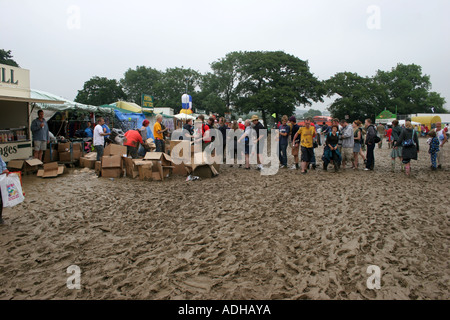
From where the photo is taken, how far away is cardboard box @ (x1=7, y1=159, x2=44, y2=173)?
9.11 metres

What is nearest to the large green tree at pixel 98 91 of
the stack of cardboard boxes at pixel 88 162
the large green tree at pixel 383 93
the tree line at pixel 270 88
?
the tree line at pixel 270 88

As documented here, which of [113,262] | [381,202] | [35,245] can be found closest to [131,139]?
[35,245]

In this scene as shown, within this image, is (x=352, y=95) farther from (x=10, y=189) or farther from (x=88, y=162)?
(x=10, y=189)

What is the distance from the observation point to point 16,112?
10.3 metres

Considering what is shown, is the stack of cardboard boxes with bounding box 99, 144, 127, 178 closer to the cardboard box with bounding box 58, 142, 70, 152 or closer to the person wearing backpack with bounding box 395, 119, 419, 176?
the cardboard box with bounding box 58, 142, 70, 152

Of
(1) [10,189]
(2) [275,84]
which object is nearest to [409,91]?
(2) [275,84]

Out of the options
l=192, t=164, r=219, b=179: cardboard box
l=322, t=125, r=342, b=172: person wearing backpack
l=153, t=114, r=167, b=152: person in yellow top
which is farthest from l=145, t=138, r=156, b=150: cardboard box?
l=322, t=125, r=342, b=172: person wearing backpack

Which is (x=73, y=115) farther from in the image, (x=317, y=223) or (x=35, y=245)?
(x=317, y=223)

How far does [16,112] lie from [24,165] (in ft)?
7.78

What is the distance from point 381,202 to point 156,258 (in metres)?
4.90

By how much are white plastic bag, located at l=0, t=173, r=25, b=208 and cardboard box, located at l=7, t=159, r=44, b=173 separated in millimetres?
5246

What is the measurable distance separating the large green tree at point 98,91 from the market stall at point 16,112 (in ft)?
191

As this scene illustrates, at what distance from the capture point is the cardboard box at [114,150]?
30.7 feet

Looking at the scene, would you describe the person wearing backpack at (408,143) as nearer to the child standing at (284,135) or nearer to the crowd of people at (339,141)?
the crowd of people at (339,141)
